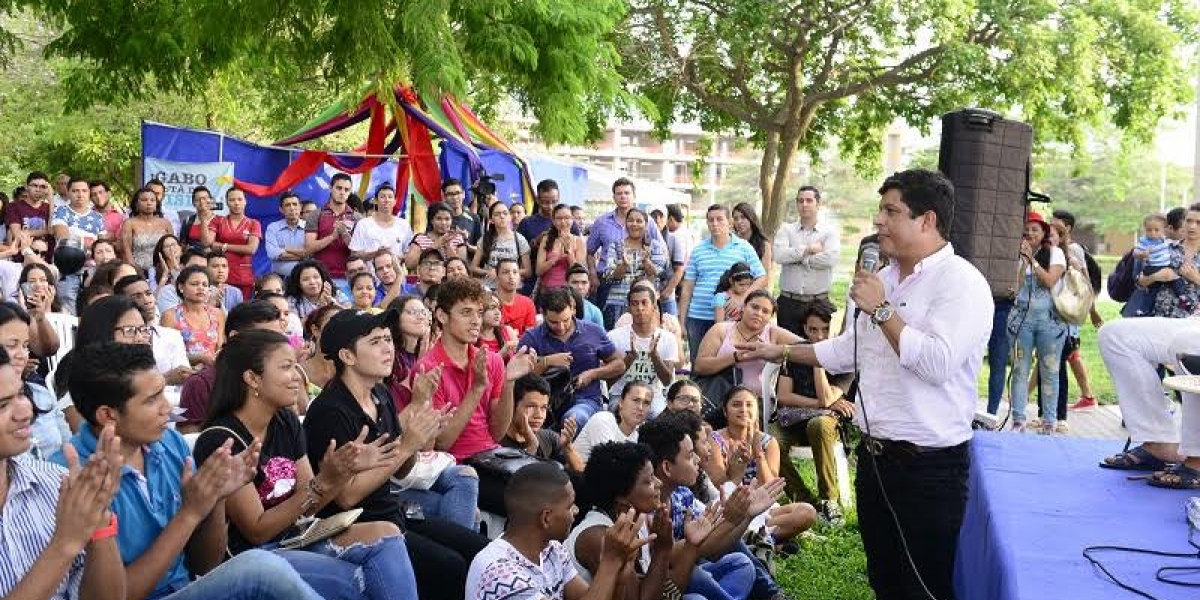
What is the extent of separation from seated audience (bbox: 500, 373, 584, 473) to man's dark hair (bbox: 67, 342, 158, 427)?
106 inches

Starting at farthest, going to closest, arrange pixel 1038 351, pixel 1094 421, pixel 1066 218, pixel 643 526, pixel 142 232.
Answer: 1. pixel 1094 421
2. pixel 1066 218
3. pixel 142 232
4. pixel 1038 351
5. pixel 643 526

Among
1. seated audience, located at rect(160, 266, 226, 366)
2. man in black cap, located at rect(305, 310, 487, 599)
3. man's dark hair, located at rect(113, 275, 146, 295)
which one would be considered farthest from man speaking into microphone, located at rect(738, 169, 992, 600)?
seated audience, located at rect(160, 266, 226, 366)

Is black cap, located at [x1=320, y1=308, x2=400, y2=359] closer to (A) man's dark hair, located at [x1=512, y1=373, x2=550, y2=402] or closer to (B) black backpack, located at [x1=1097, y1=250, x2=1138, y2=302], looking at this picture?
(A) man's dark hair, located at [x1=512, y1=373, x2=550, y2=402]

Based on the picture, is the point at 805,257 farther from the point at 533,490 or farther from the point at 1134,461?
the point at 533,490

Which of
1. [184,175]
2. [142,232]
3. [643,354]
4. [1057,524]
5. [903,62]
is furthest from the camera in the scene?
[903,62]

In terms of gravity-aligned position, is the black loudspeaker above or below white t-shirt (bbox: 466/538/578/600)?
above

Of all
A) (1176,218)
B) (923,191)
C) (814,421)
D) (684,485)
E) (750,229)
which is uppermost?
(923,191)

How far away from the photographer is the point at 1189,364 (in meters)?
5.46

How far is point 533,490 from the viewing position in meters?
4.12

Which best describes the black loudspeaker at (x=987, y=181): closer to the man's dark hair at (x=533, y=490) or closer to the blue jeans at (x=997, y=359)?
the blue jeans at (x=997, y=359)

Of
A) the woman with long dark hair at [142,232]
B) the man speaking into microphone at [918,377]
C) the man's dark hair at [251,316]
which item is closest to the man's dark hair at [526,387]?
the man's dark hair at [251,316]

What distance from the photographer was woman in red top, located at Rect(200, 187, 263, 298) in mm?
10392

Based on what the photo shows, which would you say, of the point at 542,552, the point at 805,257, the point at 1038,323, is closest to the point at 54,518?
the point at 542,552

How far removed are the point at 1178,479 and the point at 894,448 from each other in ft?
5.97
